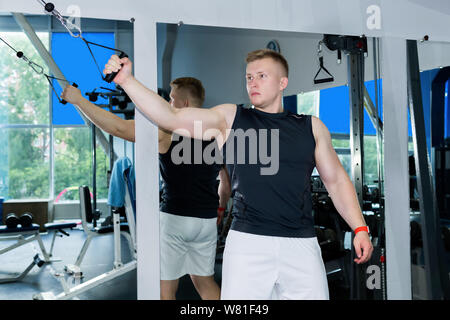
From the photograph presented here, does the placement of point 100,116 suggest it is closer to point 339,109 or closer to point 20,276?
point 339,109

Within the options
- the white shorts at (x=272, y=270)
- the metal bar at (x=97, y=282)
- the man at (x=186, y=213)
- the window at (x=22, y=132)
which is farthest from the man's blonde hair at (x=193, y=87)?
the window at (x=22, y=132)

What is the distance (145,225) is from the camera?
206cm

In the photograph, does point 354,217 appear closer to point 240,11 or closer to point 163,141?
point 163,141

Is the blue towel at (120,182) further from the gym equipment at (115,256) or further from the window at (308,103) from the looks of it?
the window at (308,103)

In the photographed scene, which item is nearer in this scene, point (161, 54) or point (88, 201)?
point (161, 54)

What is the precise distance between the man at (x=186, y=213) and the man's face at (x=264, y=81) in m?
0.44

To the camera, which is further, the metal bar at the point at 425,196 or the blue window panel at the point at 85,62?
the metal bar at the point at 425,196

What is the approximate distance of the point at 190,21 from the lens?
7.08 ft

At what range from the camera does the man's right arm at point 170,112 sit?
4.60ft

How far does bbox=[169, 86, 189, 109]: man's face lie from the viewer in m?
2.13

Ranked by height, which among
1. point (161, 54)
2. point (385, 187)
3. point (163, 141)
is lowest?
point (385, 187)

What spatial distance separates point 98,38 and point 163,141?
62cm

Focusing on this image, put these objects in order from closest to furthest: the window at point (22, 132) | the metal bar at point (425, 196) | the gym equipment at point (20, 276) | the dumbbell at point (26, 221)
Result: 1. the metal bar at point (425, 196)
2. the gym equipment at point (20, 276)
3. the dumbbell at point (26, 221)
4. the window at point (22, 132)

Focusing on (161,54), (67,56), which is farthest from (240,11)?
(67,56)
